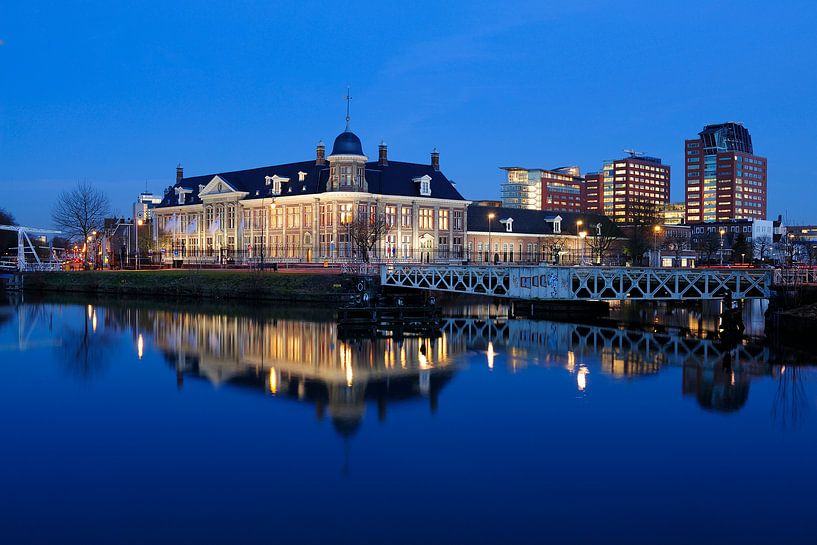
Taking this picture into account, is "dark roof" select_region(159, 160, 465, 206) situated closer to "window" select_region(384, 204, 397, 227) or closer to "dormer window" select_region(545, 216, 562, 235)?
"window" select_region(384, 204, 397, 227)

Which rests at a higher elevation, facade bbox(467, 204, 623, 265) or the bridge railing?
facade bbox(467, 204, 623, 265)

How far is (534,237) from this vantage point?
88.1 metres

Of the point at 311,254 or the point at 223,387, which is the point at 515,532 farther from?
the point at 311,254

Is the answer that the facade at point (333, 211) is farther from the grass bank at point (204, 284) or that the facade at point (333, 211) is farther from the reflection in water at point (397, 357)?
the reflection in water at point (397, 357)

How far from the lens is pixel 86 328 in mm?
44094

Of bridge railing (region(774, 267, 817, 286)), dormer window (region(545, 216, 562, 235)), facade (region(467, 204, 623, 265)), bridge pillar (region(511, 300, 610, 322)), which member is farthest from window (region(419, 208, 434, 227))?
bridge railing (region(774, 267, 817, 286))

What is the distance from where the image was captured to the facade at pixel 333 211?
72.8 meters

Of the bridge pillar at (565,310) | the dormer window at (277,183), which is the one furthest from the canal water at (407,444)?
the dormer window at (277,183)

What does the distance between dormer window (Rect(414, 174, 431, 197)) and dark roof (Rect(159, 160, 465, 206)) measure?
1.37 ft

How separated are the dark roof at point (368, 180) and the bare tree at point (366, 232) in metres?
3.74

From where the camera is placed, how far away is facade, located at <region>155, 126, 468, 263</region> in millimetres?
72812

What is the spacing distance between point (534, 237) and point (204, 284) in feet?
125

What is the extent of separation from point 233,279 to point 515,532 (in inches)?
2194

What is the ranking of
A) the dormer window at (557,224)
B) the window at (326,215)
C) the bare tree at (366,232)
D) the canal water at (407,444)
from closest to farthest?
1. the canal water at (407,444)
2. the bare tree at (366,232)
3. the window at (326,215)
4. the dormer window at (557,224)
